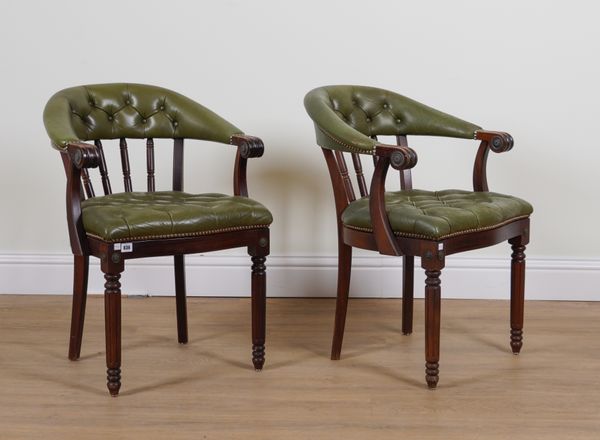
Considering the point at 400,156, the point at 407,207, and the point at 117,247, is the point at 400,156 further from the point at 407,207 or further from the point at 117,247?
the point at 117,247

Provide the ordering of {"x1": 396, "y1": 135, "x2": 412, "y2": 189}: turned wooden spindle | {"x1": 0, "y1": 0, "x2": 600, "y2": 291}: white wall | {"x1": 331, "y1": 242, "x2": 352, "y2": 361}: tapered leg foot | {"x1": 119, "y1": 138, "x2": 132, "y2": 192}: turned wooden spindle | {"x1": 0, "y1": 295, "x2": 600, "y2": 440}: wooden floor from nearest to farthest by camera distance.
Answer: {"x1": 0, "y1": 295, "x2": 600, "y2": 440}: wooden floor
{"x1": 331, "y1": 242, "x2": 352, "y2": 361}: tapered leg foot
{"x1": 119, "y1": 138, "x2": 132, "y2": 192}: turned wooden spindle
{"x1": 396, "y1": 135, "x2": 412, "y2": 189}: turned wooden spindle
{"x1": 0, "y1": 0, "x2": 600, "y2": 291}: white wall

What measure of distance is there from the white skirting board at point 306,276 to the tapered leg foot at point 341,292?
833 mm

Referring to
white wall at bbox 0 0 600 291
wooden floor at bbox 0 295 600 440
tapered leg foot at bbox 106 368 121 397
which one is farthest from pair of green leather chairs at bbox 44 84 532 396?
white wall at bbox 0 0 600 291

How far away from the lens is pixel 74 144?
2486 millimetres

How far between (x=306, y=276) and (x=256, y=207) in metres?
1.11

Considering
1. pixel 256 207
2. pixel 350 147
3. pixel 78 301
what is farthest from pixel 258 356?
pixel 350 147

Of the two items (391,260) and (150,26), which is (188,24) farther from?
(391,260)

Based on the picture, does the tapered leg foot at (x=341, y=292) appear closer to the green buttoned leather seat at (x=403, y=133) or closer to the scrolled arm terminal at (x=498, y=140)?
the green buttoned leather seat at (x=403, y=133)

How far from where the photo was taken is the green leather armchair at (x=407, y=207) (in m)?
2.55

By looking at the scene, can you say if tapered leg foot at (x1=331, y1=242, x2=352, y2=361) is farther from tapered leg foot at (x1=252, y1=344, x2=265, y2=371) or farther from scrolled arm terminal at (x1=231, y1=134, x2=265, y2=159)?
scrolled arm terminal at (x1=231, y1=134, x2=265, y2=159)

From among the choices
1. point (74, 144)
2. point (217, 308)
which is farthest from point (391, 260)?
point (74, 144)

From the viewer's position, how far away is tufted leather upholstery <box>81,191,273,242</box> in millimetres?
2467

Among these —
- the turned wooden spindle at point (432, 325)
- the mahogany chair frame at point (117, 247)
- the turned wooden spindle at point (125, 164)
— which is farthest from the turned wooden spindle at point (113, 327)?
the turned wooden spindle at point (432, 325)

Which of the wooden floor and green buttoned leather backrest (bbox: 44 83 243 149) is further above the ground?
green buttoned leather backrest (bbox: 44 83 243 149)
